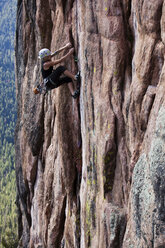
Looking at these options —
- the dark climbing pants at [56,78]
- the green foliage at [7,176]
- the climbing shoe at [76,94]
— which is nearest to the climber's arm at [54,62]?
the dark climbing pants at [56,78]

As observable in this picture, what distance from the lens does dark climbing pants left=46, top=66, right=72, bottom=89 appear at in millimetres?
10102

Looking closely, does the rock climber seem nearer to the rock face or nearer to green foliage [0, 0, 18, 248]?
the rock face

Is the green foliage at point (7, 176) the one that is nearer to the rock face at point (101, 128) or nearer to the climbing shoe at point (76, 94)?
the rock face at point (101, 128)

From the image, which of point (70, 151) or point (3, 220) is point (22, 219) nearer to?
point (70, 151)

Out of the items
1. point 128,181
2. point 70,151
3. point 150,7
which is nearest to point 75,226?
point 70,151

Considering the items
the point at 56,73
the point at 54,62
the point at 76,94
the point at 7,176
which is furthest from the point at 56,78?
the point at 7,176

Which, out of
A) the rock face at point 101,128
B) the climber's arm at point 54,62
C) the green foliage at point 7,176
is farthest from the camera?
the green foliage at point 7,176

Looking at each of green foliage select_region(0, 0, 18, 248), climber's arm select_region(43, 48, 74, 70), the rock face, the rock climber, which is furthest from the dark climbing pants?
green foliage select_region(0, 0, 18, 248)

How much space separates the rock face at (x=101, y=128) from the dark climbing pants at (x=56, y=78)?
55 cm

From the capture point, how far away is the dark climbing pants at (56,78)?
1010 centimetres

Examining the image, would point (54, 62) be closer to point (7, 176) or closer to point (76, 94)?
point (76, 94)

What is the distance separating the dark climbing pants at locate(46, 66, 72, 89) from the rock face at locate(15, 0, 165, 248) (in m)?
0.55

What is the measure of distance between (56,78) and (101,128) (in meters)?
3.12

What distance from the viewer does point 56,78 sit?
1016 cm
